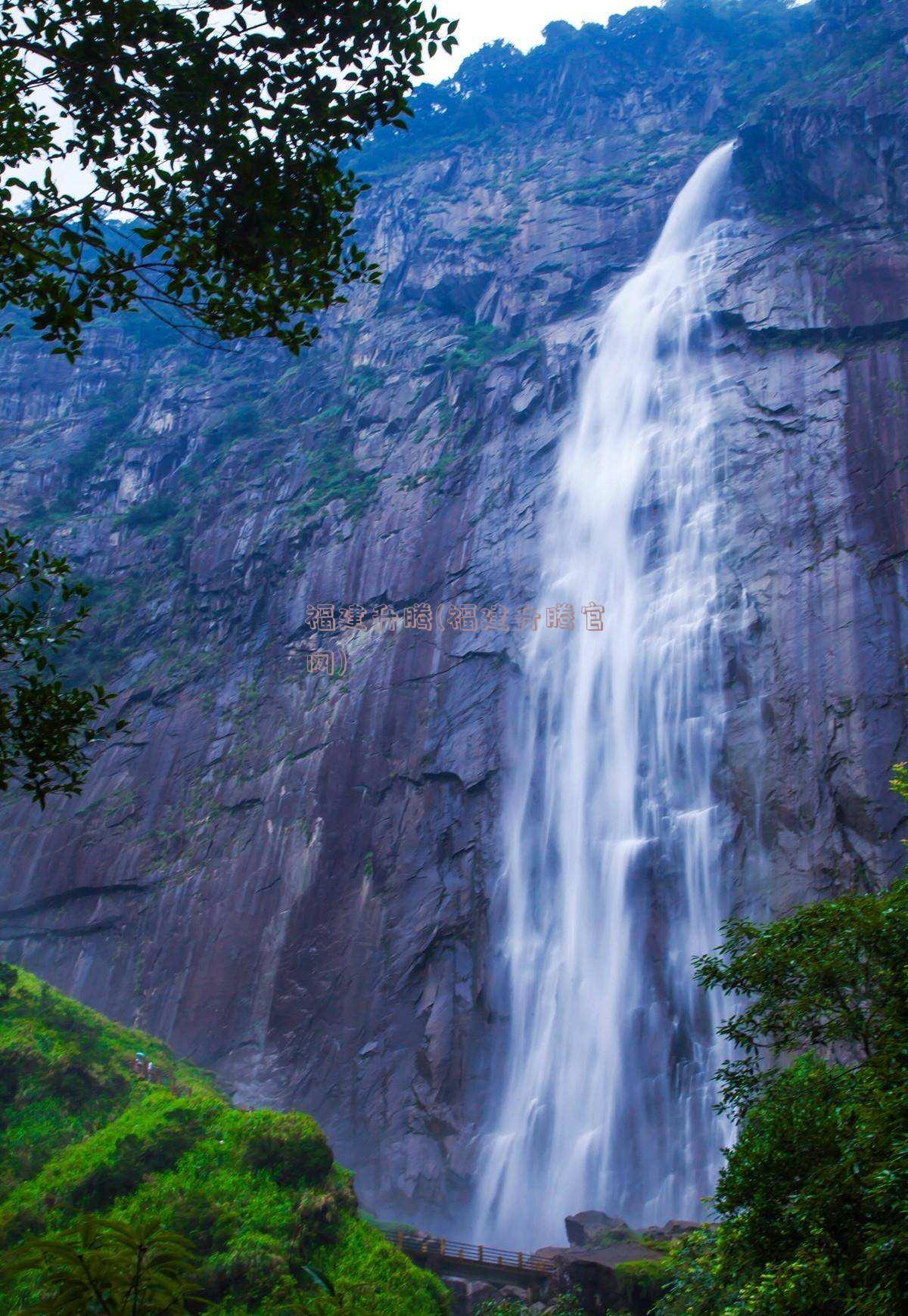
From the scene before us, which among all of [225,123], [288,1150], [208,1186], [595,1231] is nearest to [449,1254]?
[595,1231]

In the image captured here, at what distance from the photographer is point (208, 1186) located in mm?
12945

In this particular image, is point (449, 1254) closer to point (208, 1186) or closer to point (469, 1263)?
point (469, 1263)

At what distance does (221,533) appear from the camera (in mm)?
34375

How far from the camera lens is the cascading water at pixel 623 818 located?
1938 centimetres

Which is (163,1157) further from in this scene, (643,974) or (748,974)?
(643,974)

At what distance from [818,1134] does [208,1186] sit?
9.23 metres

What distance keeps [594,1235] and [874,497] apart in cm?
1622

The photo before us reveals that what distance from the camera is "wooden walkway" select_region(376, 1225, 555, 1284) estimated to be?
1518 centimetres

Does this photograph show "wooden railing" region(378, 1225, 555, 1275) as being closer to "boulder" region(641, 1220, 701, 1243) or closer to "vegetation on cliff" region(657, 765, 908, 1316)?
"boulder" region(641, 1220, 701, 1243)

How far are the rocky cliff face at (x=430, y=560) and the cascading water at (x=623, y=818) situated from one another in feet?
2.72

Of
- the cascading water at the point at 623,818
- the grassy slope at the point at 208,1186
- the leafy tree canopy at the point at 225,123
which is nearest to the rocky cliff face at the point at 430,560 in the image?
the cascading water at the point at 623,818

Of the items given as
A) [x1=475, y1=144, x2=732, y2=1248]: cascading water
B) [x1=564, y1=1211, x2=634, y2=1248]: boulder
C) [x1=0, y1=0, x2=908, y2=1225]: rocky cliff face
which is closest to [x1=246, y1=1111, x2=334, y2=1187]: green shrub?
[x1=564, y1=1211, x2=634, y2=1248]: boulder

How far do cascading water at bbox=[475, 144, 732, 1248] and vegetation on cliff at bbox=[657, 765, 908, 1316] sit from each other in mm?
10384

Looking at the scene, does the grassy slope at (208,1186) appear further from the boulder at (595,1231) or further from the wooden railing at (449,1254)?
the boulder at (595,1231)
